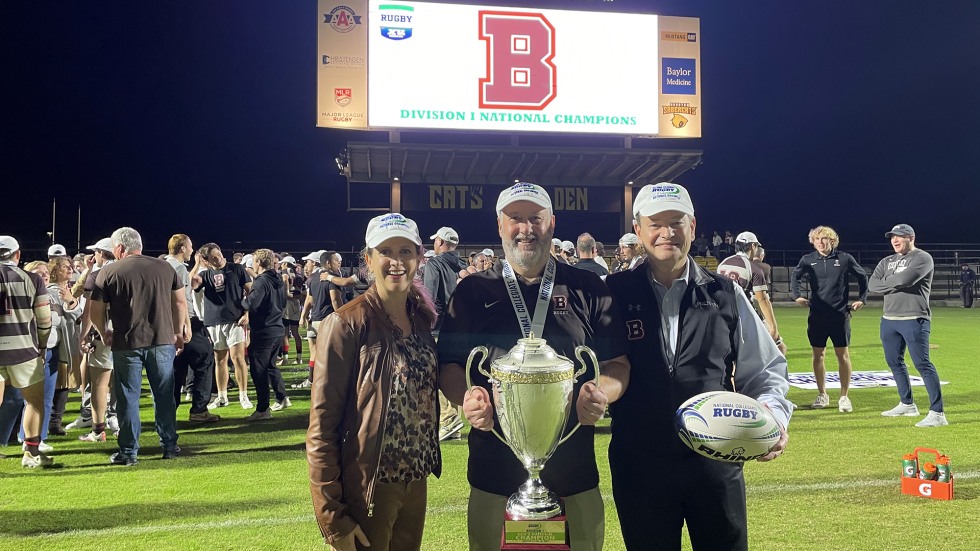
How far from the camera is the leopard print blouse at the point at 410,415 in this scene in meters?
2.29

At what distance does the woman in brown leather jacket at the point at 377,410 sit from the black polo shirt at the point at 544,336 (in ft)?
0.57

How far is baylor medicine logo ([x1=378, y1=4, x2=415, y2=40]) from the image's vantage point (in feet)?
77.6

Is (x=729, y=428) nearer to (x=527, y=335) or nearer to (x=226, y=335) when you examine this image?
(x=527, y=335)

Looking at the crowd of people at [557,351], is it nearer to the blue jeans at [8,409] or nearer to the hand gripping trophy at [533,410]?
the hand gripping trophy at [533,410]

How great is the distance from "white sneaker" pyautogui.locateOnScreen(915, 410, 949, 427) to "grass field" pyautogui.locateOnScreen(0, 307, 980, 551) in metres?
0.13

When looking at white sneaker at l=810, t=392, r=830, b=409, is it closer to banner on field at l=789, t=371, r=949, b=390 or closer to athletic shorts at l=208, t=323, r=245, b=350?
banner on field at l=789, t=371, r=949, b=390

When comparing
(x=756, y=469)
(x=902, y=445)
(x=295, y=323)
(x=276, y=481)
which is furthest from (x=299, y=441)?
(x=295, y=323)

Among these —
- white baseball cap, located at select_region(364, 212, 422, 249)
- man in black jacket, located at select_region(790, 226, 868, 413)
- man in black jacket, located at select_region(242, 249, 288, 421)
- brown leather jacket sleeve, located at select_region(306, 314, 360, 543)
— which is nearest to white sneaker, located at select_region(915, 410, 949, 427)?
man in black jacket, located at select_region(790, 226, 868, 413)

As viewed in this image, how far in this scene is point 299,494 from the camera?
4.84 metres

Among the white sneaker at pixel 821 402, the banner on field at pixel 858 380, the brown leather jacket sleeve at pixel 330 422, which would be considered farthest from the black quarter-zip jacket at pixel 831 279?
the brown leather jacket sleeve at pixel 330 422

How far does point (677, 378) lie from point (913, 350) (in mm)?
5843

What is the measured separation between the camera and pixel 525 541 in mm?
2008

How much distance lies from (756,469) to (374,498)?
13.6 ft

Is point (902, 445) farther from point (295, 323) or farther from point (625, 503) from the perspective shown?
point (295, 323)
